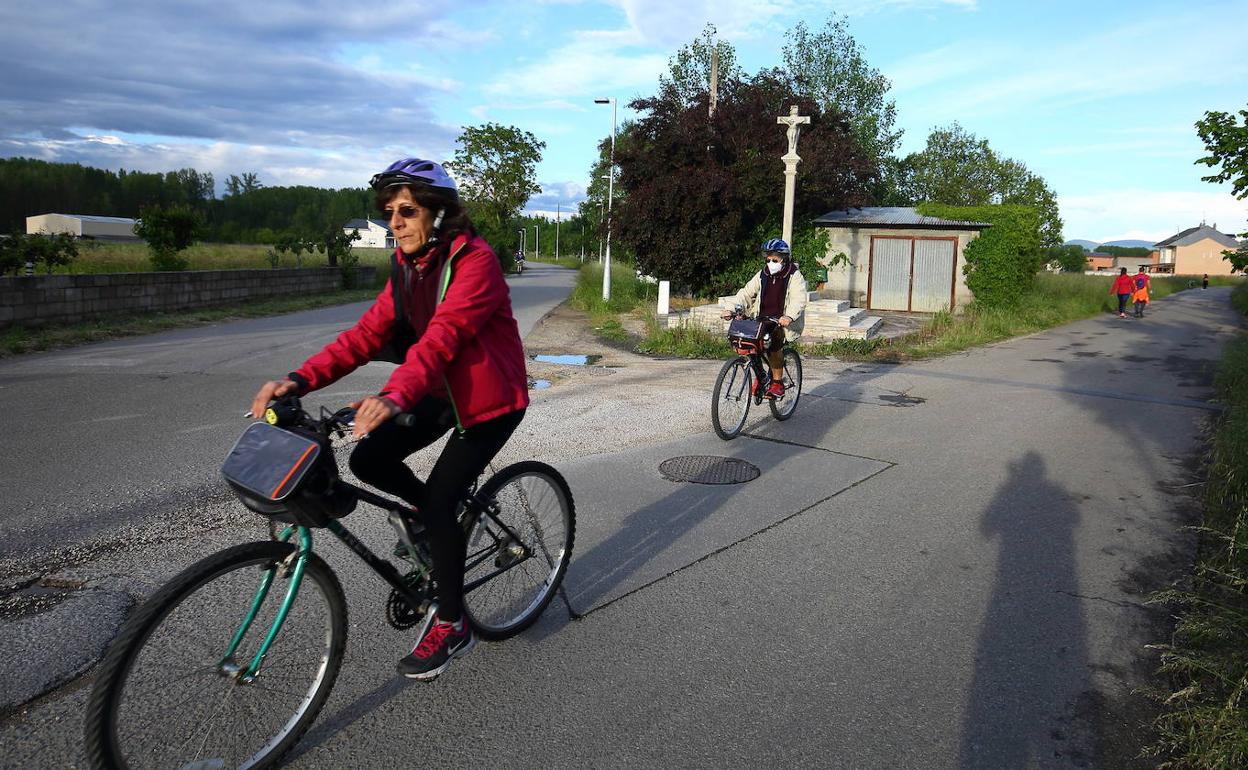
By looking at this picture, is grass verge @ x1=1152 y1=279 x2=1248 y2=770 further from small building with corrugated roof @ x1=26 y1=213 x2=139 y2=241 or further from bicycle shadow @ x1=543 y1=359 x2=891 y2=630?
small building with corrugated roof @ x1=26 y1=213 x2=139 y2=241

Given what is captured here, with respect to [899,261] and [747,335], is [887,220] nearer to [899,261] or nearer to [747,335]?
[899,261]

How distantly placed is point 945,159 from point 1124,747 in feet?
165

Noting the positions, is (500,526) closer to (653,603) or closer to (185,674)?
(653,603)

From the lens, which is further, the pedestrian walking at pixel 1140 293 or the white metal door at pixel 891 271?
the pedestrian walking at pixel 1140 293

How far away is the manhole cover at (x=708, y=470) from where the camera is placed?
6465mm

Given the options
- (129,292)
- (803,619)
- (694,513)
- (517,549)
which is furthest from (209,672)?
(129,292)

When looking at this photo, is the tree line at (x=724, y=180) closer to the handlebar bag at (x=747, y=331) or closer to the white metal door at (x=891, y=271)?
the white metal door at (x=891, y=271)

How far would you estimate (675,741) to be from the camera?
2.97 metres

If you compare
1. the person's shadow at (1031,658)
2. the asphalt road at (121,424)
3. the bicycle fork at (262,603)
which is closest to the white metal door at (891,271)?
the asphalt road at (121,424)

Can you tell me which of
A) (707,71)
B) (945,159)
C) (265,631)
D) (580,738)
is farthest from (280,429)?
(945,159)

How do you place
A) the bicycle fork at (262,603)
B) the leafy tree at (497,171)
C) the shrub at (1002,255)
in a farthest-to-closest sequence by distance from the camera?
the leafy tree at (497,171) < the shrub at (1002,255) < the bicycle fork at (262,603)

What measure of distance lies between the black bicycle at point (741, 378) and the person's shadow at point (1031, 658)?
9.09ft

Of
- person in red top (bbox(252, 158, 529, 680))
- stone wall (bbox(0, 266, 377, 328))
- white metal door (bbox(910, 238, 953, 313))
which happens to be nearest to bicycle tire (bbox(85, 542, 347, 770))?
person in red top (bbox(252, 158, 529, 680))

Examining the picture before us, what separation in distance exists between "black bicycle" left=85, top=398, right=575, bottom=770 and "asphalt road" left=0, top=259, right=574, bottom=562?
8.80 feet
